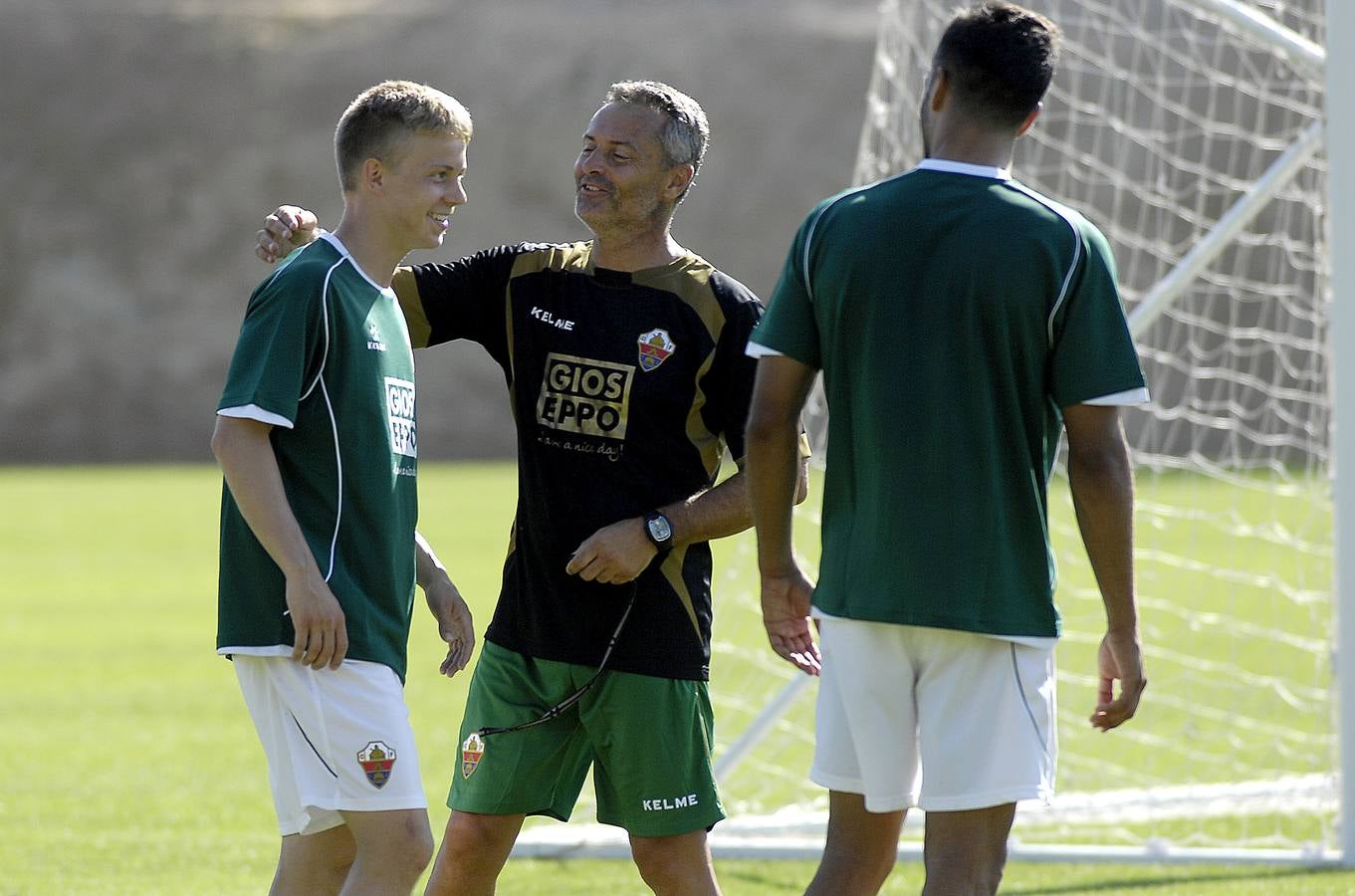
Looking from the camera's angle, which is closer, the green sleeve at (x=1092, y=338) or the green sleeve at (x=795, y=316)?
the green sleeve at (x=1092, y=338)

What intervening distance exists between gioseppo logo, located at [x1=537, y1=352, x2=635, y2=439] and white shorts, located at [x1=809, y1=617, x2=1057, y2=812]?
83 centimetres

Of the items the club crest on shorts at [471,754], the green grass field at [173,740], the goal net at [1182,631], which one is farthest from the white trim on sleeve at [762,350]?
the green grass field at [173,740]

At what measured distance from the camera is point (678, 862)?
3.74 m

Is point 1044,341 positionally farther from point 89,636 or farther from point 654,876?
point 89,636

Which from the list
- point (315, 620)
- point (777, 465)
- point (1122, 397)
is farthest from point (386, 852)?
point (1122, 397)

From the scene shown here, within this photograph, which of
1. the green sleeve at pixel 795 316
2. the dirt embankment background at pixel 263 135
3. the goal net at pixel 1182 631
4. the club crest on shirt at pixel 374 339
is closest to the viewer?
the green sleeve at pixel 795 316

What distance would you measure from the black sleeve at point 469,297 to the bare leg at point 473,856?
0.97m

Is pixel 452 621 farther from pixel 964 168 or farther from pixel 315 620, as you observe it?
pixel 964 168

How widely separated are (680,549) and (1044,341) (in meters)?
1.07

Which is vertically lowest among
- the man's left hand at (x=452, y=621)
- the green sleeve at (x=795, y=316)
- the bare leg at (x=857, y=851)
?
the bare leg at (x=857, y=851)

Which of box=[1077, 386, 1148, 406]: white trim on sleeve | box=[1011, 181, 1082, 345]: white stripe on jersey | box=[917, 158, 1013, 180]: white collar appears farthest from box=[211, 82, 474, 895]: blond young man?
box=[1077, 386, 1148, 406]: white trim on sleeve

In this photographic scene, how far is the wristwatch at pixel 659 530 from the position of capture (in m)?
3.68

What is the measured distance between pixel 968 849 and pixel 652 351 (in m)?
1.26

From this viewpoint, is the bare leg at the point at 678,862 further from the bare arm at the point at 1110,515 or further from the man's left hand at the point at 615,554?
the bare arm at the point at 1110,515
